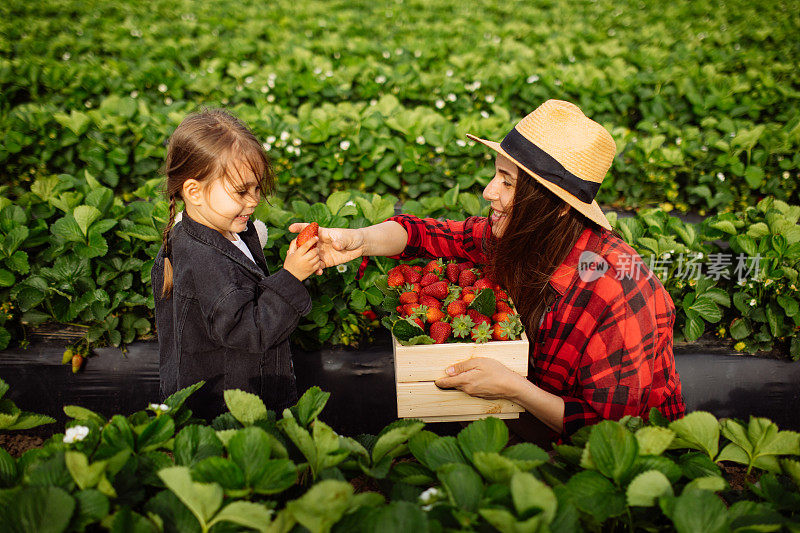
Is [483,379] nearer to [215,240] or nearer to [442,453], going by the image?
[442,453]

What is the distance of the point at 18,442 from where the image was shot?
2938 mm

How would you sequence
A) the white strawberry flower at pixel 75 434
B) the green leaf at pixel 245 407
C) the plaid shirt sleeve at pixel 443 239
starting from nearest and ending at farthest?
the white strawberry flower at pixel 75 434
the green leaf at pixel 245 407
the plaid shirt sleeve at pixel 443 239

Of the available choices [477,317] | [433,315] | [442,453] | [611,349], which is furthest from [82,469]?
[611,349]

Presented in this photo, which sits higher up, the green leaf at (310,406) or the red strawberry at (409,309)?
the red strawberry at (409,309)

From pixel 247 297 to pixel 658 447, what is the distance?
4.10 ft

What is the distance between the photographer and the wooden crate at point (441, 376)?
1.77 m

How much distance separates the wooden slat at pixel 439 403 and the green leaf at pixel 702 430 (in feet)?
2.11

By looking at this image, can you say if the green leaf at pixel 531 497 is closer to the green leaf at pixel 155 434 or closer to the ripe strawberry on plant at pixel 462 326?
the ripe strawberry on plant at pixel 462 326

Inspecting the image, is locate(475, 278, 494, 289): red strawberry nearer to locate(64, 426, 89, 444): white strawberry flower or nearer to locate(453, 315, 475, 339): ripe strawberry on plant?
locate(453, 315, 475, 339): ripe strawberry on plant

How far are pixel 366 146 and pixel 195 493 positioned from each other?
10.4ft

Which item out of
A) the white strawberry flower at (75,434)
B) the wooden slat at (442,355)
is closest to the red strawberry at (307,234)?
the wooden slat at (442,355)

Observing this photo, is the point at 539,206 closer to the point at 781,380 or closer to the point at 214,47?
the point at 781,380

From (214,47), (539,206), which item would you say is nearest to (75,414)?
(539,206)

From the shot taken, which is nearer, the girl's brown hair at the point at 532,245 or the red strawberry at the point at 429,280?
the girl's brown hair at the point at 532,245
